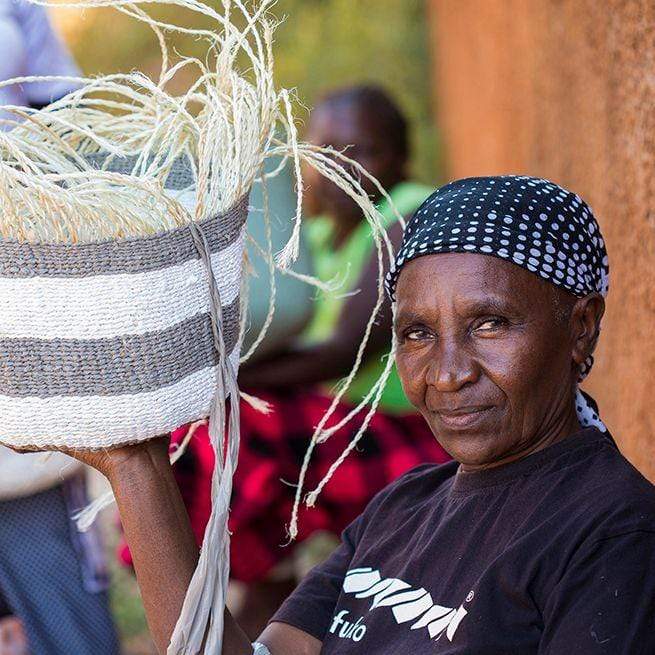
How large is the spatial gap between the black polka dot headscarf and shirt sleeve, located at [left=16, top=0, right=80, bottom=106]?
45.7 inches

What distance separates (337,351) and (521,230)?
1872mm

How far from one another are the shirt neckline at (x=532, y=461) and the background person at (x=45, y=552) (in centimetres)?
116

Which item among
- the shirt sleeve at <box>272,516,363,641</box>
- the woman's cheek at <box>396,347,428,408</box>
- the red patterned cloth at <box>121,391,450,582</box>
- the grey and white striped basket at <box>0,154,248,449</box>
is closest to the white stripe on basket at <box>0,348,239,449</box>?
the grey and white striped basket at <box>0,154,248,449</box>

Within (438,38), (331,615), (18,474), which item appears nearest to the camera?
(331,615)

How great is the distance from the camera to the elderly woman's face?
1.72 metres

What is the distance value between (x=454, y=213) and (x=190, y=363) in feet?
1.48

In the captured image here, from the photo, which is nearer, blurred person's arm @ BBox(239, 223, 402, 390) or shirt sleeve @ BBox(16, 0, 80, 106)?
shirt sleeve @ BBox(16, 0, 80, 106)

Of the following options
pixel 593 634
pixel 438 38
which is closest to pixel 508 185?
pixel 593 634

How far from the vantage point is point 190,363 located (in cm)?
171

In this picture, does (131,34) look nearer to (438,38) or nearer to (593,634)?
(438,38)

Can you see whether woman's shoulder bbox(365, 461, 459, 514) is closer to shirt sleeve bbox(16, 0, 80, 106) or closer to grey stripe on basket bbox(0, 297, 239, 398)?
grey stripe on basket bbox(0, 297, 239, 398)

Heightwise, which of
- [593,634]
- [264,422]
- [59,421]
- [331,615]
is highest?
[59,421]

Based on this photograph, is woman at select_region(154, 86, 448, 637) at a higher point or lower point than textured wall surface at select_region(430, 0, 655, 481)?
lower

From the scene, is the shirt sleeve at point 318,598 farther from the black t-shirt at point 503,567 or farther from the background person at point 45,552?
the background person at point 45,552
